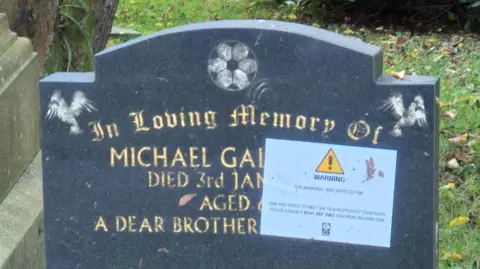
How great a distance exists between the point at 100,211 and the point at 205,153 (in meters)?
0.36

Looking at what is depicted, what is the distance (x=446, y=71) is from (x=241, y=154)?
4010 mm

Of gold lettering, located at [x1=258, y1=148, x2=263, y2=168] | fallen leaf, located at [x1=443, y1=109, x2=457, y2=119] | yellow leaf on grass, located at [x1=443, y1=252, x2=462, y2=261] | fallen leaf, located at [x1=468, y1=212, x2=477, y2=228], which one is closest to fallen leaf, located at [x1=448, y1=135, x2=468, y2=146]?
fallen leaf, located at [x1=443, y1=109, x2=457, y2=119]

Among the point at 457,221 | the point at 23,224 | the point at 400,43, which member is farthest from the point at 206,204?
the point at 400,43

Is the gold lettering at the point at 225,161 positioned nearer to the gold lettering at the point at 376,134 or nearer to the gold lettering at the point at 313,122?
the gold lettering at the point at 313,122

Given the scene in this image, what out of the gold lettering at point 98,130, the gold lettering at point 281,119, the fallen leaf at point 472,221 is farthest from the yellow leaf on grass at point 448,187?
the gold lettering at point 98,130

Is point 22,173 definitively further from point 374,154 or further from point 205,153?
point 374,154

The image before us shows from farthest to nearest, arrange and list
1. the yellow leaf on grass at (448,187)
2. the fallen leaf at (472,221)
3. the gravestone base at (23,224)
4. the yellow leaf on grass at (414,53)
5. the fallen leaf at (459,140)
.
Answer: the yellow leaf on grass at (414,53) → the fallen leaf at (459,140) → the yellow leaf on grass at (448,187) → the fallen leaf at (472,221) → the gravestone base at (23,224)

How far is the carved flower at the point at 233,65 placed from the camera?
2402 millimetres

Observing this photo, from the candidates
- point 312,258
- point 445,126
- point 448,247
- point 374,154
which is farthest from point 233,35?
point 445,126

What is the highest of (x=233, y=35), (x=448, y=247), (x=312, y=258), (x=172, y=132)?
(x=233, y=35)

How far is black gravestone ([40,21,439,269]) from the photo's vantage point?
239 cm

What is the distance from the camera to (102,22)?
4844mm

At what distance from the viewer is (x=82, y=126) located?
8.23 feet

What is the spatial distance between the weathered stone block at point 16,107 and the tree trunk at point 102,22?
3.77 feet
